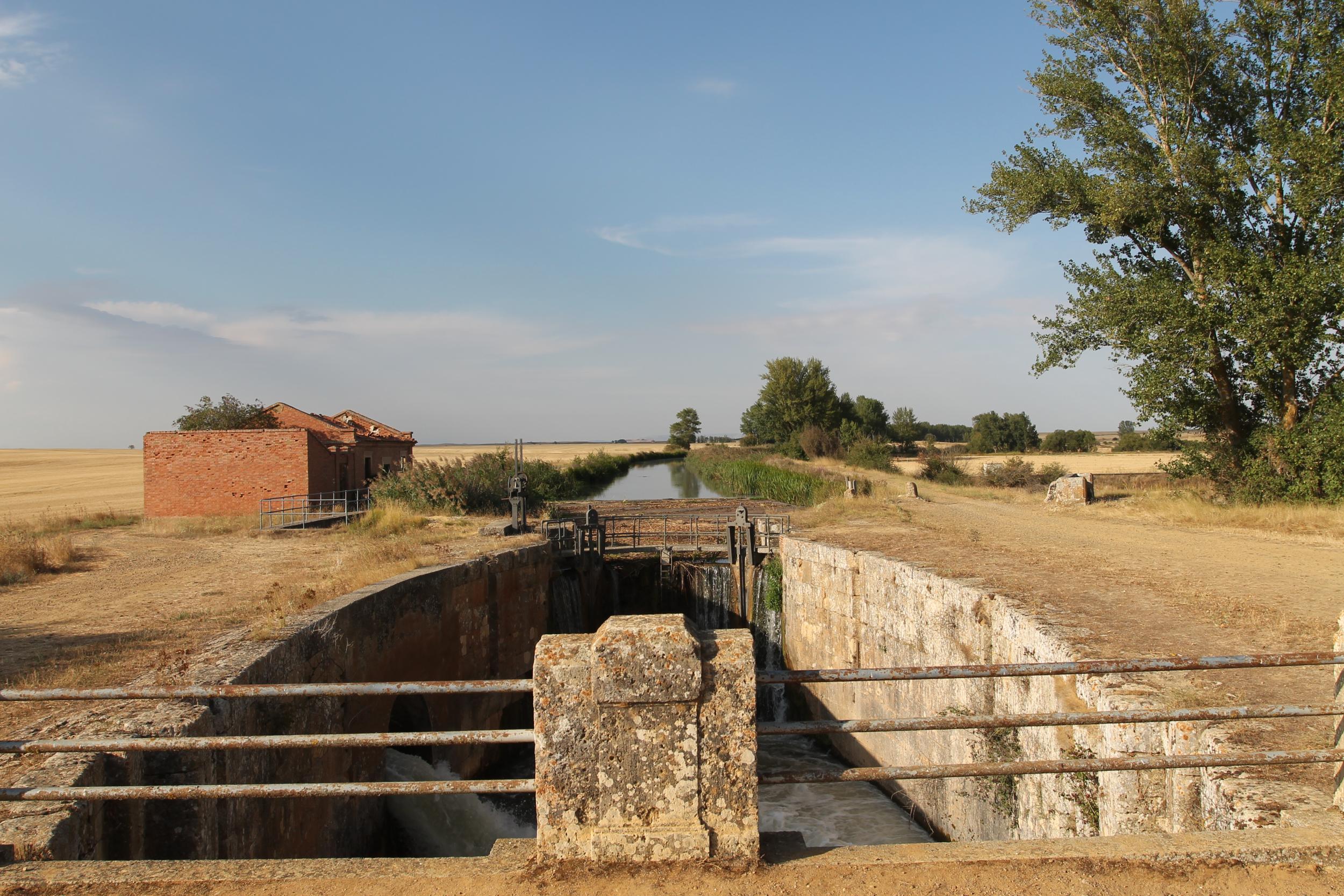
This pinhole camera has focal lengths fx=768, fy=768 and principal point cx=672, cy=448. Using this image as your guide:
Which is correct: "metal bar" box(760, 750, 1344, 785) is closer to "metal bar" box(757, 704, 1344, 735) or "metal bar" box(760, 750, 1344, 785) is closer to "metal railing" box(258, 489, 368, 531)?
A: "metal bar" box(757, 704, 1344, 735)

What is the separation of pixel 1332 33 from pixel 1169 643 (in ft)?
53.5

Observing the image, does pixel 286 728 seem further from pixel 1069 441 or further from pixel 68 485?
pixel 1069 441

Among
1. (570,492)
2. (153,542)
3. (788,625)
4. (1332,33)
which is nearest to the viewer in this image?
(788,625)

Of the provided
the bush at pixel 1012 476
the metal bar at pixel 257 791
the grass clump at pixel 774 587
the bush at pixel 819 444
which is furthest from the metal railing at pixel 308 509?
the bush at pixel 819 444

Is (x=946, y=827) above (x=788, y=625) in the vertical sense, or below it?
below

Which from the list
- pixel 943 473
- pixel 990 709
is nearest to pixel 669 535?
pixel 990 709

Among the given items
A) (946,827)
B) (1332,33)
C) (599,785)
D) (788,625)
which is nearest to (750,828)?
(599,785)

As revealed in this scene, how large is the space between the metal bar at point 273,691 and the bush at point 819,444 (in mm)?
48913

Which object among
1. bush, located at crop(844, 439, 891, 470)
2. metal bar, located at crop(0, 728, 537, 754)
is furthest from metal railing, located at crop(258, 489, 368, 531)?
bush, located at crop(844, 439, 891, 470)

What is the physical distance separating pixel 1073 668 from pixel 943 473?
105 feet

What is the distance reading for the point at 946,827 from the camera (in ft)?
27.8

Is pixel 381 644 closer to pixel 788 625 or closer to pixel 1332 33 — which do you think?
pixel 788 625

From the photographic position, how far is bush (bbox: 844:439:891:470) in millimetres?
40594

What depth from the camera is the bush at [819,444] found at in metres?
51.6
